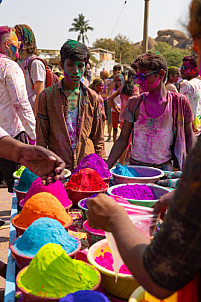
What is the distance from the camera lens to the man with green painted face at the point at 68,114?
2.83 meters

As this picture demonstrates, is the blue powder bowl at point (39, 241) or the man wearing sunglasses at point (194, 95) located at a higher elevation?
the man wearing sunglasses at point (194, 95)

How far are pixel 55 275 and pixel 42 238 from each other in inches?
8.7

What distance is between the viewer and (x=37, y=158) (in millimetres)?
1629

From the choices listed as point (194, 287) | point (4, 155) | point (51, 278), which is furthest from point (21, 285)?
point (4, 155)

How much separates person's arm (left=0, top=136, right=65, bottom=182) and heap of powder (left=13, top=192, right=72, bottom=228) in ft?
0.37

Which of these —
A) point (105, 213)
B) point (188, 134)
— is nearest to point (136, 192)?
point (105, 213)

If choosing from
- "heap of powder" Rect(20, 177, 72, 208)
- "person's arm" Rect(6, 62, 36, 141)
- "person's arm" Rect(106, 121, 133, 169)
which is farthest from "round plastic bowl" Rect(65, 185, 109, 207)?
"person's arm" Rect(6, 62, 36, 141)

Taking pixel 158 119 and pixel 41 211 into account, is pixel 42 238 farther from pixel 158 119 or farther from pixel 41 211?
pixel 158 119

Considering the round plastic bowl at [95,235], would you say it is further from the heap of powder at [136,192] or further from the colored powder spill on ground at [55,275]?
the heap of powder at [136,192]

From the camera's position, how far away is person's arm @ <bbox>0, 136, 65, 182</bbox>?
5.26 ft

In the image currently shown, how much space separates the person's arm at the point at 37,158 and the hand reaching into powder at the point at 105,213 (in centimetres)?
63

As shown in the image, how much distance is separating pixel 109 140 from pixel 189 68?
503cm

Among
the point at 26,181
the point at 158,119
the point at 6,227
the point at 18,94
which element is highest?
the point at 18,94

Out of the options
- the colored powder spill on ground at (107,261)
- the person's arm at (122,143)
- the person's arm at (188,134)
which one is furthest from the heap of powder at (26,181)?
the person's arm at (188,134)
